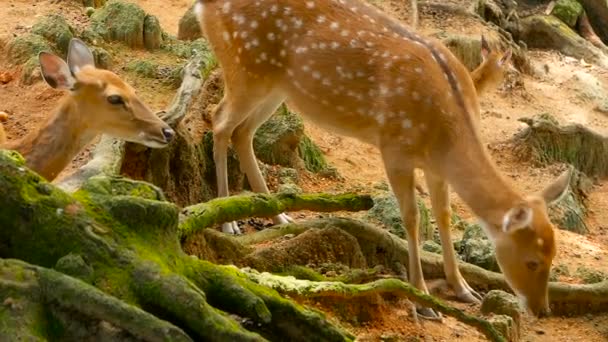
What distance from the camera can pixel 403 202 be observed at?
6.60 metres

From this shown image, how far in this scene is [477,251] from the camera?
7.76m

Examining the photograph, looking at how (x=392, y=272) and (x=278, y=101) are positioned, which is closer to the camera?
(x=392, y=272)

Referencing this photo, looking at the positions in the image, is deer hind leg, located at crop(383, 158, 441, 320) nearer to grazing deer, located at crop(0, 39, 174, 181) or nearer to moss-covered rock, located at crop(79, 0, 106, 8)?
Result: grazing deer, located at crop(0, 39, 174, 181)

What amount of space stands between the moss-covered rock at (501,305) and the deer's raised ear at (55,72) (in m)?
2.88

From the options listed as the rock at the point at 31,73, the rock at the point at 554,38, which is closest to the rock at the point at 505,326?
the rock at the point at 31,73

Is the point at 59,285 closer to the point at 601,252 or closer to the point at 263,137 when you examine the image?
the point at 263,137

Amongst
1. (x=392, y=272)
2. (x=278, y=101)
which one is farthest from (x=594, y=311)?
(x=278, y=101)

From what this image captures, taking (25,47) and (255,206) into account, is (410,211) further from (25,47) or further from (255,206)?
(25,47)

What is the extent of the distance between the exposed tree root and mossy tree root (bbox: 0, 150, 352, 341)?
878 cm

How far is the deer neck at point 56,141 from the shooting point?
5.77m

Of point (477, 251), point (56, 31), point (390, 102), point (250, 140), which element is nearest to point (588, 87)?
point (477, 251)

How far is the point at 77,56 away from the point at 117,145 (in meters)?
0.60

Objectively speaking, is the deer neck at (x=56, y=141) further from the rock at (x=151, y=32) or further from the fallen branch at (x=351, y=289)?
the rock at (x=151, y=32)

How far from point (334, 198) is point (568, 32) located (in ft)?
35.9
